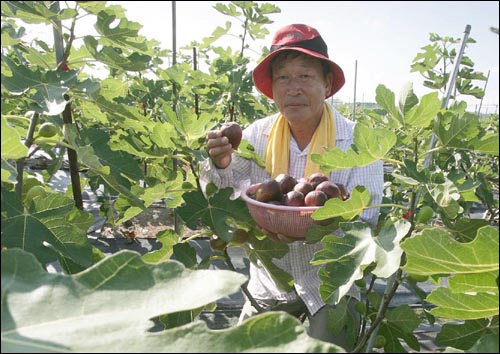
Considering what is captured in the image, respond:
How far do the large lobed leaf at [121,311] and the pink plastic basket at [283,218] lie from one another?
0.77 meters

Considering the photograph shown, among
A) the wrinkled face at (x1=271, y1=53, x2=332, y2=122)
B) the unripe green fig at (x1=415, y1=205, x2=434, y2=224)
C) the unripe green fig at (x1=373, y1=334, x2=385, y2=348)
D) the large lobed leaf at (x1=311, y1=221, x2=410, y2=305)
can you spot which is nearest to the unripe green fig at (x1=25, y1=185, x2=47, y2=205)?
the large lobed leaf at (x1=311, y1=221, x2=410, y2=305)

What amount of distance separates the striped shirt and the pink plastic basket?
357mm

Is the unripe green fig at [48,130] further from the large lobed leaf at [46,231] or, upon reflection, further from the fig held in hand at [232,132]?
the fig held in hand at [232,132]

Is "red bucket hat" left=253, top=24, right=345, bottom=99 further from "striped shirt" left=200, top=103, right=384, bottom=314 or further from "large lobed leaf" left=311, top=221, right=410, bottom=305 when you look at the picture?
"large lobed leaf" left=311, top=221, right=410, bottom=305

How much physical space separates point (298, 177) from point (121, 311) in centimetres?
147

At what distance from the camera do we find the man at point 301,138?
1.80 m

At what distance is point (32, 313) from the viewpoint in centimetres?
48

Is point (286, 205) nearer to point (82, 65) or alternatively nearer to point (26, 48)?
point (82, 65)

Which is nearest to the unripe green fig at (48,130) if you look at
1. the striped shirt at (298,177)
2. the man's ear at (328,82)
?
the striped shirt at (298,177)

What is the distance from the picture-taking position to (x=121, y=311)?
1.61ft

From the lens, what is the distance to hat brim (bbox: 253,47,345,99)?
5.93 feet

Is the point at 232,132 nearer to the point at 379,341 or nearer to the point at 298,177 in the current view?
the point at 298,177

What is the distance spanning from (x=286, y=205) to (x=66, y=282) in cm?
89

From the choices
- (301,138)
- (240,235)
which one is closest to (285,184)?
(240,235)
